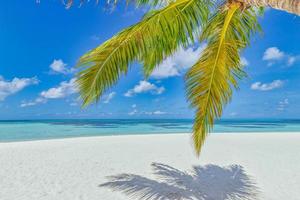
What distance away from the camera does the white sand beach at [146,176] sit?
20.6 feet

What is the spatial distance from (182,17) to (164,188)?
3491 mm

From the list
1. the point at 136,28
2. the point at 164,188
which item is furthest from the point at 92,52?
the point at 164,188

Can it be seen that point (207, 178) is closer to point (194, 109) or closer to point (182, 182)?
point (182, 182)

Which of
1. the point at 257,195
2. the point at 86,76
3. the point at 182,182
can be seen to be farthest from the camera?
the point at 182,182

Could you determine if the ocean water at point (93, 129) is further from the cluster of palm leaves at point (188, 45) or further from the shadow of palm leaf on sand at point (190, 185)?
the cluster of palm leaves at point (188, 45)

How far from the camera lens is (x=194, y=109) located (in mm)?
4379

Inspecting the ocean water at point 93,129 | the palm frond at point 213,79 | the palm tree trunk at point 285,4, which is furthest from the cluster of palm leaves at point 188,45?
the ocean water at point 93,129

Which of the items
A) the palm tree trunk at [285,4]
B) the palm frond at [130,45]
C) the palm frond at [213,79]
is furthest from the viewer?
the palm frond at [213,79]

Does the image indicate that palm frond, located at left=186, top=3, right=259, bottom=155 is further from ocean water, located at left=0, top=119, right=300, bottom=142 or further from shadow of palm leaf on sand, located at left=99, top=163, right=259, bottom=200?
ocean water, located at left=0, top=119, right=300, bottom=142

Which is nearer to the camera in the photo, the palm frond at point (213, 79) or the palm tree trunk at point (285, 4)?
the palm tree trunk at point (285, 4)

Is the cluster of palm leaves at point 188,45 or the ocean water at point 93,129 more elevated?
the cluster of palm leaves at point 188,45

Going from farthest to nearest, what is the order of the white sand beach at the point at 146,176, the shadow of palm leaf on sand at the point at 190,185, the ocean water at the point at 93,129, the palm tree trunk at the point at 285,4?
1. the ocean water at the point at 93,129
2. the white sand beach at the point at 146,176
3. the shadow of palm leaf on sand at the point at 190,185
4. the palm tree trunk at the point at 285,4

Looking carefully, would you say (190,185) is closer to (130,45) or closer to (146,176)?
(146,176)

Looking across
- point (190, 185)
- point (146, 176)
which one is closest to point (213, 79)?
point (190, 185)
